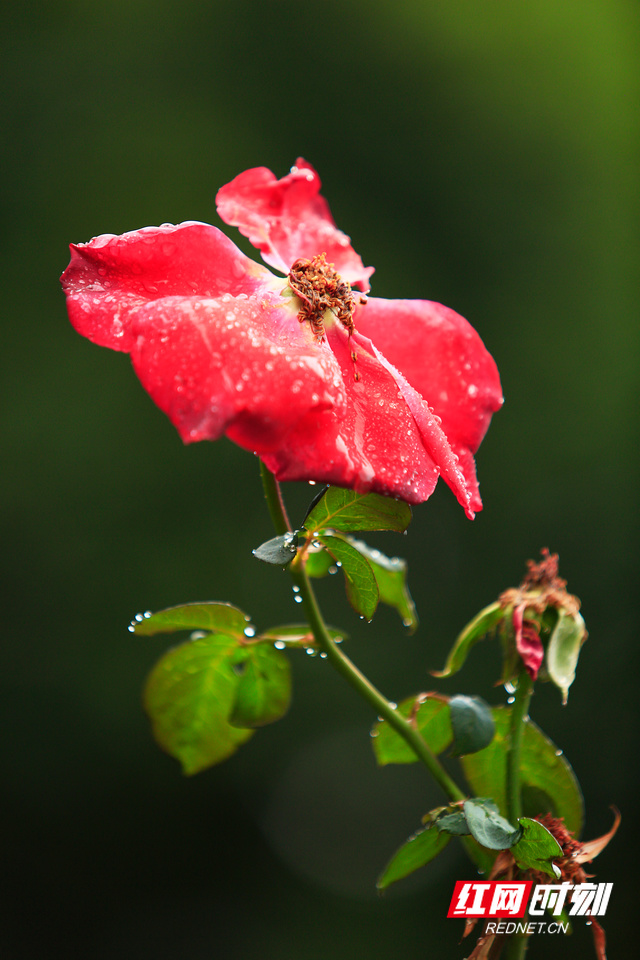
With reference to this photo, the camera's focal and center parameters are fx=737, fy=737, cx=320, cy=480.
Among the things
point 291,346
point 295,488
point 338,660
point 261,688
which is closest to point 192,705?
point 261,688

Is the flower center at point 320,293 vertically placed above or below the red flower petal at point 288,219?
below

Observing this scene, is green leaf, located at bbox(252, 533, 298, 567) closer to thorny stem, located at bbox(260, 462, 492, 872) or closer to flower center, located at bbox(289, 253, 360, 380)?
thorny stem, located at bbox(260, 462, 492, 872)

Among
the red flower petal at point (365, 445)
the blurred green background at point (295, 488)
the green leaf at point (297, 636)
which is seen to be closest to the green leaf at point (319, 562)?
the green leaf at point (297, 636)

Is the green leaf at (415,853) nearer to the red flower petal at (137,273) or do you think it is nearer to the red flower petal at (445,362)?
the red flower petal at (445,362)

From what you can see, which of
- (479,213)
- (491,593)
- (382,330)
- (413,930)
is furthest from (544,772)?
(479,213)

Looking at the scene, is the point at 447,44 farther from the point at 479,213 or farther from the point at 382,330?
the point at 382,330

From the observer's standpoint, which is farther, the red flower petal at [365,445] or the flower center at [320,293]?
the flower center at [320,293]
